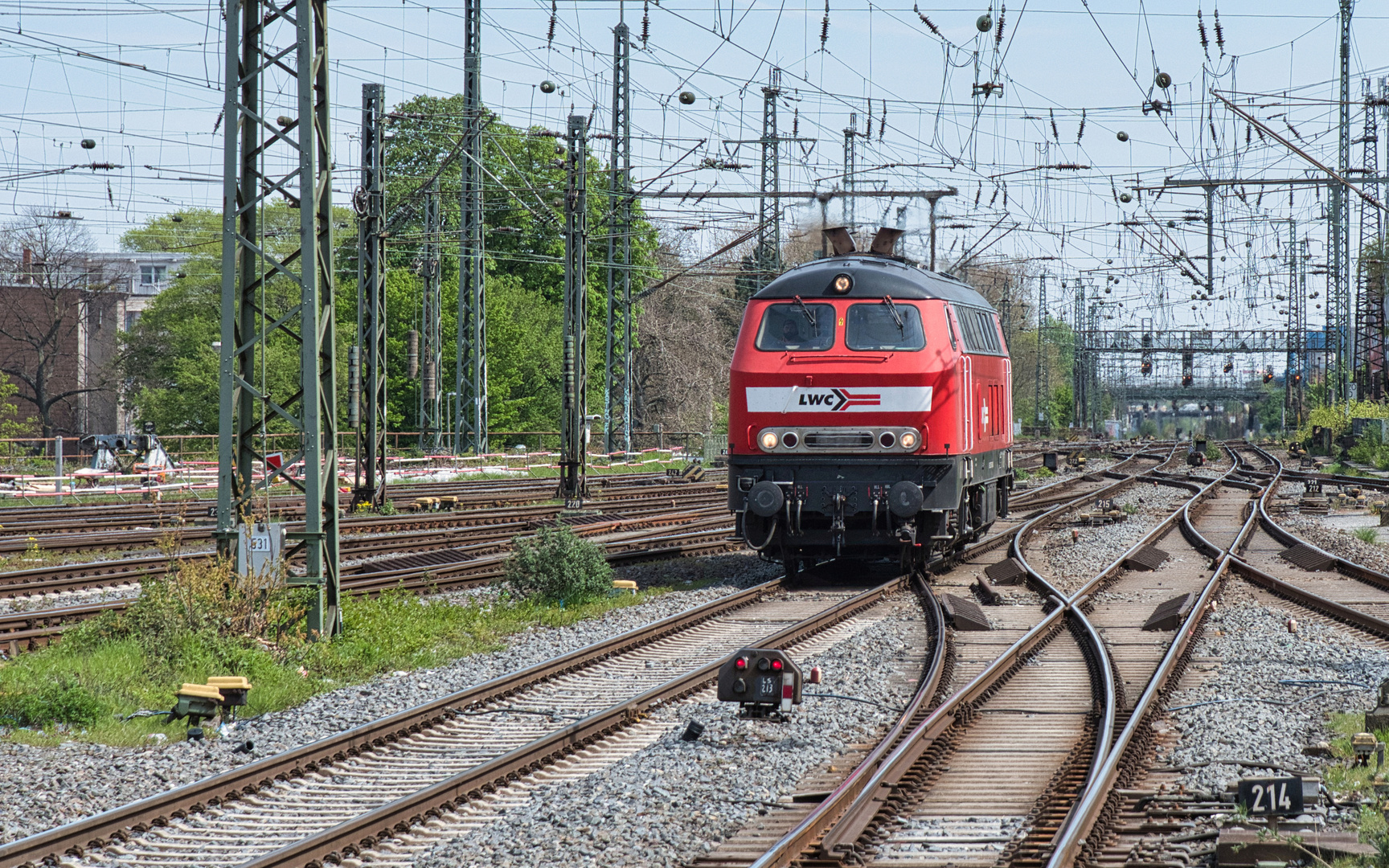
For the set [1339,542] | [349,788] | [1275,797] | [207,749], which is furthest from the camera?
[1339,542]

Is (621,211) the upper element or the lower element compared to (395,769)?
upper

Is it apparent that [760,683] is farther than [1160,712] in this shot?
No

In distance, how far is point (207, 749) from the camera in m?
8.40

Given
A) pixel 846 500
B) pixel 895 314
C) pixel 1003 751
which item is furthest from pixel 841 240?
pixel 1003 751

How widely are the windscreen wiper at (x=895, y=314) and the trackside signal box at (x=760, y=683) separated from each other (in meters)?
7.28

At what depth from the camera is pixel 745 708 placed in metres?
8.96

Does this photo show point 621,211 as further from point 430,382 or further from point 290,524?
point 290,524

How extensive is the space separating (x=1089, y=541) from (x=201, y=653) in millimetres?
14849

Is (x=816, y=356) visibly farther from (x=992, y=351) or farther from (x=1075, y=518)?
(x=1075, y=518)

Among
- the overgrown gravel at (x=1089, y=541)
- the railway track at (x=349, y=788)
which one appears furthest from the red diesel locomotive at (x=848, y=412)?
the railway track at (x=349, y=788)

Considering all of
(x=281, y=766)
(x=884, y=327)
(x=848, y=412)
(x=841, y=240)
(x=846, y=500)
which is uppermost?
(x=841, y=240)

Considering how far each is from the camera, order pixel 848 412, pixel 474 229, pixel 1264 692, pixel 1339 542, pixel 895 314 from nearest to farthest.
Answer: pixel 1264 692
pixel 848 412
pixel 895 314
pixel 1339 542
pixel 474 229

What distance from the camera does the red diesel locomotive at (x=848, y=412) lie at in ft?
49.9

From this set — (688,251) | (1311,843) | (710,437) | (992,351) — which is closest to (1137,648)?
(1311,843)
